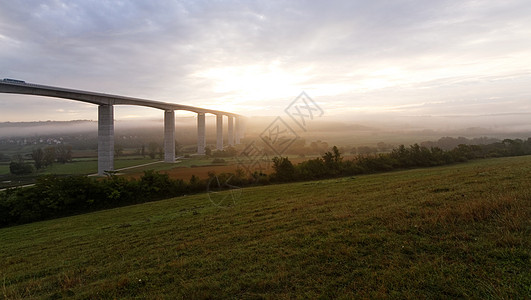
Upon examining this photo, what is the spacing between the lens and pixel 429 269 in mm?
3965

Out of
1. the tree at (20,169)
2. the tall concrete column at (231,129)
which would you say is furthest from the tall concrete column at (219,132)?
the tree at (20,169)

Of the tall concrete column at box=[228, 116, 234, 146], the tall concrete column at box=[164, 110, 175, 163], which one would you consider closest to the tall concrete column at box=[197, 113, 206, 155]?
the tall concrete column at box=[164, 110, 175, 163]

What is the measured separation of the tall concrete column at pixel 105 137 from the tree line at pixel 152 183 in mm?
11633

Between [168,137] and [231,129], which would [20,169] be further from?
[231,129]

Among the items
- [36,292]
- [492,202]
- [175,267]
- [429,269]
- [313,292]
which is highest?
[492,202]

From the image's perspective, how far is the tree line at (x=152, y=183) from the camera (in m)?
19.0

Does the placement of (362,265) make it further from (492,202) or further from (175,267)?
(492,202)

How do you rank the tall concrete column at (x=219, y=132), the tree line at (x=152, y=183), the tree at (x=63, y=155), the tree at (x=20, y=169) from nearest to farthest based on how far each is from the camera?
the tree line at (x=152, y=183), the tree at (x=20, y=169), the tree at (x=63, y=155), the tall concrete column at (x=219, y=132)

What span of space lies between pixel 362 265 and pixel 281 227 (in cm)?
356

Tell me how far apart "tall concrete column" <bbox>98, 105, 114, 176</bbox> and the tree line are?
11.6 m

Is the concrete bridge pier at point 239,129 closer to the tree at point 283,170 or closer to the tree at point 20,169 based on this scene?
the tree at point 20,169

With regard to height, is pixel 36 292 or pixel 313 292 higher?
pixel 313 292

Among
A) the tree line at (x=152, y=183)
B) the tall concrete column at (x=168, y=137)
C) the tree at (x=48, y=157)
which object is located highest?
the tall concrete column at (x=168, y=137)

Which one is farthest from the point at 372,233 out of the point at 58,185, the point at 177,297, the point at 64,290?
the point at 58,185
